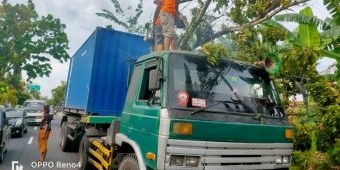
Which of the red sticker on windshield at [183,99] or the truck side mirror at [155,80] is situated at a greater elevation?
the truck side mirror at [155,80]

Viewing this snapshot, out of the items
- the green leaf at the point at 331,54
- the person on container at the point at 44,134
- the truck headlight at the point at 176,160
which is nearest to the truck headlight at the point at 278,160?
the truck headlight at the point at 176,160

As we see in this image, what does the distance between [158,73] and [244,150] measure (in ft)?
4.56

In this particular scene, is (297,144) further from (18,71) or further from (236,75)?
(18,71)

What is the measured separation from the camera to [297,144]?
8.63 meters

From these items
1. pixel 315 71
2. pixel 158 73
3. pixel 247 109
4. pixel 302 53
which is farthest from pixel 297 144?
pixel 158 73

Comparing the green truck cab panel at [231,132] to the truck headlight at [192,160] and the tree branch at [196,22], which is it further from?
the tree branch at [196,22]

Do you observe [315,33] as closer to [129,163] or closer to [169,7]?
[169,7]

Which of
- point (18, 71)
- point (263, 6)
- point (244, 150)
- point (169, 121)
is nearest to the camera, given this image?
point (169, 121)

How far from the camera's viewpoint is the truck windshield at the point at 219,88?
4.50 meters

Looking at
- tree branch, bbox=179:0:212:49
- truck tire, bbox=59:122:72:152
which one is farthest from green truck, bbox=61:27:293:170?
truck tire, bbox=59:122:72:152

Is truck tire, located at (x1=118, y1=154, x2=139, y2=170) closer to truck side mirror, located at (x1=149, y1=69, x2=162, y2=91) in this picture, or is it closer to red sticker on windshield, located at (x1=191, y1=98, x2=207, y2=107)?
truck side mirror, located at (x1=149, y1=69, x2=162, y2=91)

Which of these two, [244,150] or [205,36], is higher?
[205,36]

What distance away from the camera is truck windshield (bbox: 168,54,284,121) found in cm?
450

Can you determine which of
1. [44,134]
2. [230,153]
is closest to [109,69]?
[44,134]
